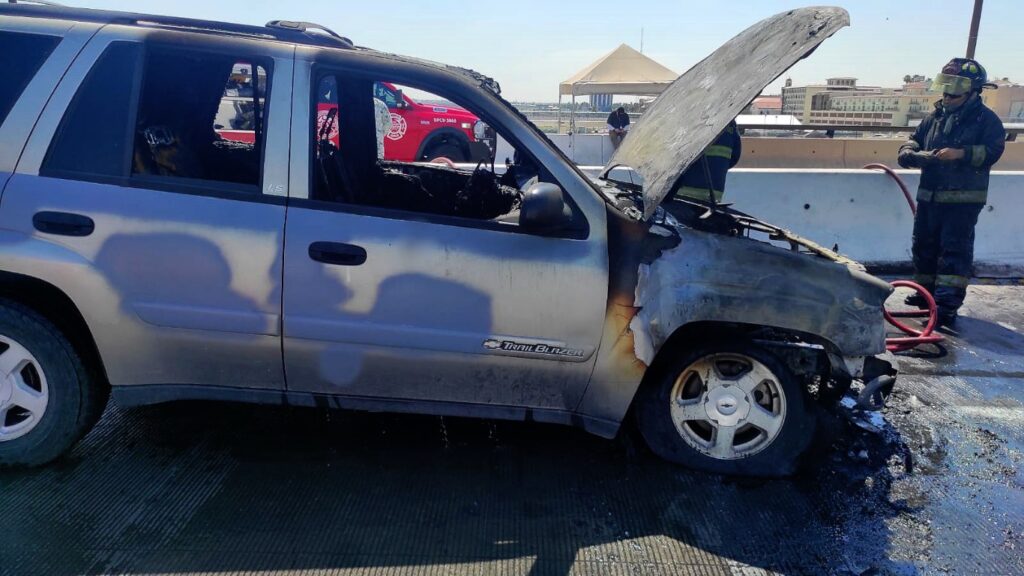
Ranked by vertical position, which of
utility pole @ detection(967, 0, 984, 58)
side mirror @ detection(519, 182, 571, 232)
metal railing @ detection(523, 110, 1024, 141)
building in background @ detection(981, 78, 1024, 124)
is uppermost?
building in background @ detection(981, 78, 1024, 124)

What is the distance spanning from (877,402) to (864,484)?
0.44 metres

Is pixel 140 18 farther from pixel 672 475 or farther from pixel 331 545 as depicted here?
pixel 672 475

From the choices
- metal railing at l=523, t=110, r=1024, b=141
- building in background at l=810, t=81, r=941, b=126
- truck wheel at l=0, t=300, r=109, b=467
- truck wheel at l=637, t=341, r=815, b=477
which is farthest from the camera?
building in background at l=810, t=81, r=941, b=126

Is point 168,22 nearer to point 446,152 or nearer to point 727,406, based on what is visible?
point 727,406

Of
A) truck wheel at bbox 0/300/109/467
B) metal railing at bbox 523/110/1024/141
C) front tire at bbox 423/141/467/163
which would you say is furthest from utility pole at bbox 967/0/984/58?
truck wheel at bbox 0/300/109/467

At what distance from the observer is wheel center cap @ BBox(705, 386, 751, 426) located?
129 inches

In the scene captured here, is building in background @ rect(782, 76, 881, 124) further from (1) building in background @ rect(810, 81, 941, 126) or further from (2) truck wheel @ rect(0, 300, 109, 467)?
(2) truck wheel @ rect(0, 300, 109, 467)

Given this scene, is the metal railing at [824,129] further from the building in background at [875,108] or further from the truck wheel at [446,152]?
the truck wheel at [446,152]

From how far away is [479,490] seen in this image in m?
3.18

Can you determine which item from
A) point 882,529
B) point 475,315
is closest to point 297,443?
point 475,315

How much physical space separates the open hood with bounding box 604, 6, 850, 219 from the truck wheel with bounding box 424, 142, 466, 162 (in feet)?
28.9

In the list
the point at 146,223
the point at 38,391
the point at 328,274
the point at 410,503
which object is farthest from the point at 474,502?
the point at 38,391

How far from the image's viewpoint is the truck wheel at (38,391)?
300 cm

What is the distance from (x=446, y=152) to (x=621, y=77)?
12.3 m
